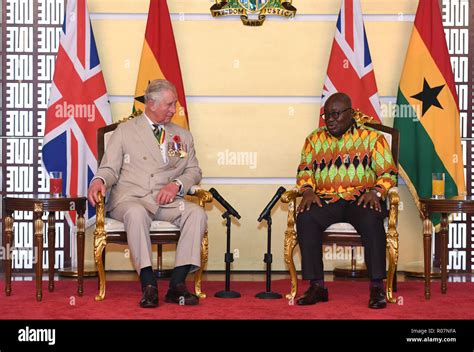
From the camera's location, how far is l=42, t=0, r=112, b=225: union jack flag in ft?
20.1

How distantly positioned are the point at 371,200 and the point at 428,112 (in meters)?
1.59

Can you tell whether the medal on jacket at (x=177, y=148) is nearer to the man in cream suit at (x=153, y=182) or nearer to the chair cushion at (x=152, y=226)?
the man in cream suit at (x=153, y=182)

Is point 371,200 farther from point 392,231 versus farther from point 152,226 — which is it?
point 152,226

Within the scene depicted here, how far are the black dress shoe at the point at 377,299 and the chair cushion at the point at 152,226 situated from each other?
1.23 meters

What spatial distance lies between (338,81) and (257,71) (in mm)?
655

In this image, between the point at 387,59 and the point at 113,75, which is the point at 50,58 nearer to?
the point at 113,75

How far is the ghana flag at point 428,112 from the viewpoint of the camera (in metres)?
6.14

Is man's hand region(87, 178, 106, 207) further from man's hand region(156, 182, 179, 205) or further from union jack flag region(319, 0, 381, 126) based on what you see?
union jack flag region(319, 0, 381, 126)

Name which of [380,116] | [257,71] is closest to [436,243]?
[380,116]

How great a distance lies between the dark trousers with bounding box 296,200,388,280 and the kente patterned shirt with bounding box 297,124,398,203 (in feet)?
0.48

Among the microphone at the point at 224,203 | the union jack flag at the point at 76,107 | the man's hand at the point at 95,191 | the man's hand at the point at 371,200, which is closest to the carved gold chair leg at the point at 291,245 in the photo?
the microphone at the point at 224,203

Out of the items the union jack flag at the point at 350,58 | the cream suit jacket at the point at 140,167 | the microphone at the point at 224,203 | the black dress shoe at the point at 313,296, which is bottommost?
the black dress shoe at the point at 313,296

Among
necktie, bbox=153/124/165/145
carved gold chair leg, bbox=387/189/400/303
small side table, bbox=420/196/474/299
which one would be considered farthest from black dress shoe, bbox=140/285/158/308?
small side table, bbox=420/196/474/299

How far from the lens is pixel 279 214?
648cm
